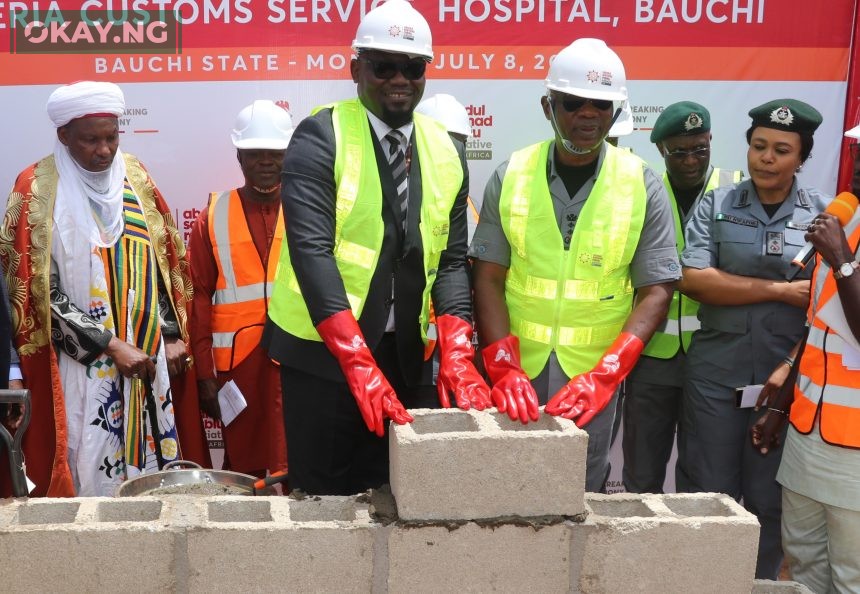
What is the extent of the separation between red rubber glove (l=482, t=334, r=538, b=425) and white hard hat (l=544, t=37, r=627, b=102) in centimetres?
88

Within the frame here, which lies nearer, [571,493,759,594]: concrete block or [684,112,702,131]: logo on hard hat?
[571,493,759,594]: concrete block

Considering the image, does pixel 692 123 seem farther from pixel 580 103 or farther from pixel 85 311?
pixel 85 311

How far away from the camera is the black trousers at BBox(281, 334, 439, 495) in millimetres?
3289

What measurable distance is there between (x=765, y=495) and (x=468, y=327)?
5.25 ft

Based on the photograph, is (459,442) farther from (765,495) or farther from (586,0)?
(586,0)

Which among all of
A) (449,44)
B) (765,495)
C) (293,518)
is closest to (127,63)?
(449,44)

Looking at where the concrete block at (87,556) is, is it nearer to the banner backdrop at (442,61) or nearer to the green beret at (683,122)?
the banner backdrop at (442,61)

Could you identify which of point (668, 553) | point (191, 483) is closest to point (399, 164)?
point (191, 483)

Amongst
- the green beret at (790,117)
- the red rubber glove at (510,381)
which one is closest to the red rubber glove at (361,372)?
the red rubber glove at (510,381)

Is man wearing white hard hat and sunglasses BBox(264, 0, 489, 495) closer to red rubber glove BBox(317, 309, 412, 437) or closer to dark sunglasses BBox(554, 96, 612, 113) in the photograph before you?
red rubber glove BBox(317, 309, 412, 437)

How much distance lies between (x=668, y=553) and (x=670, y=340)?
5.54ft

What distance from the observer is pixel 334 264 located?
3125mm

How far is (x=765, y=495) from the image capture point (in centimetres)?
400

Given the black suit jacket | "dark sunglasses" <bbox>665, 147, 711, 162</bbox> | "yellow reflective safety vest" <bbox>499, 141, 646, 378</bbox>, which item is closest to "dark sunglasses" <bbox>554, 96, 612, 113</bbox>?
"yellow reflective safety vest" <bbox>499, 141, 646, 378</bbox>
